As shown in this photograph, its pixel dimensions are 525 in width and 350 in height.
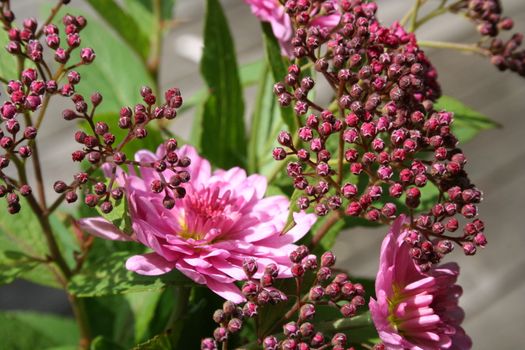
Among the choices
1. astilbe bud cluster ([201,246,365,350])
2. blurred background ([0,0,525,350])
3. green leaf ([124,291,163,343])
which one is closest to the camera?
astilbe bud cluster ([201,246,365,350])

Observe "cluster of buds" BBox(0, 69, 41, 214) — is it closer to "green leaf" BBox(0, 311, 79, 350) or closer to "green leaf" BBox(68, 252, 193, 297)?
"green leaf" BBox(68, 252, 193, 297)

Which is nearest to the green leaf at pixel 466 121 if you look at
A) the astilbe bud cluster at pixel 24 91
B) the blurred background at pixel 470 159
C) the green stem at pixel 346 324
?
the green stem at pixel 346 324

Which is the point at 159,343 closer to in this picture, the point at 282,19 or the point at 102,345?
the point at 102,345

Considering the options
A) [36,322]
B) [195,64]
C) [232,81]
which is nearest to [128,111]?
[232,81]

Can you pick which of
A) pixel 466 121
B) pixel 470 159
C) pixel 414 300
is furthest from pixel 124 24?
pixel 470 159

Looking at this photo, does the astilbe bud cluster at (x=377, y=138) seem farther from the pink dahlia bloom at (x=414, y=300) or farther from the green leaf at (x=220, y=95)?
the green leaf at (x=220, y=95)

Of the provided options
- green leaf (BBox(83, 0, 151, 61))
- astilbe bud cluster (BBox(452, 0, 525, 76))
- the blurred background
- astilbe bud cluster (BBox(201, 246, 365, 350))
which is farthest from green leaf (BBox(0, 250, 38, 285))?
the blurred background
